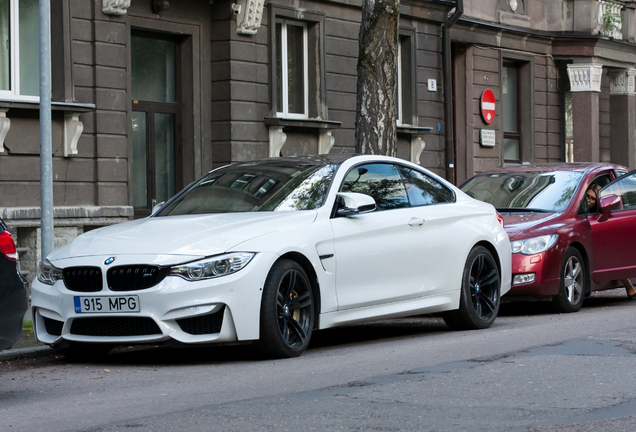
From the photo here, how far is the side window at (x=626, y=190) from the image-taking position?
12.2 metres

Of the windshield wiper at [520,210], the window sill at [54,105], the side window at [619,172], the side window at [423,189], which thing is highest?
the window sill at [54,105]

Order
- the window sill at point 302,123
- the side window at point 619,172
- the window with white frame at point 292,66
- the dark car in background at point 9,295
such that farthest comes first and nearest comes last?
the window with white frame at point 292,66
the window sill at point 302,123
the side window at point 619,172
the dark car in background at point 9,295

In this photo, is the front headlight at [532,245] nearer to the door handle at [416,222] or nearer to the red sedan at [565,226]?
the red sedan at [565,226]

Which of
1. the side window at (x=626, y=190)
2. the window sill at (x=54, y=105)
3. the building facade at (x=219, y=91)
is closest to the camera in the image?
the side window at (x=626, y=190)

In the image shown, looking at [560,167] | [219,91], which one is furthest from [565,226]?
[219,91]

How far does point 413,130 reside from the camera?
21422 millimetres

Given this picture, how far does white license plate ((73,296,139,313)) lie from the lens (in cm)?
714

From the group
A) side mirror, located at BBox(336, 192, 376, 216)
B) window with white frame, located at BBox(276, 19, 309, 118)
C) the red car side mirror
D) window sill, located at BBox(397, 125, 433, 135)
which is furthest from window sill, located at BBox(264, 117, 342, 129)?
side mirror, located at BBox(336, 192, 376, 216)

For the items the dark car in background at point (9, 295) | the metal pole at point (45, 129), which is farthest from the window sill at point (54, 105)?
the dark car in background at point (9, 295)

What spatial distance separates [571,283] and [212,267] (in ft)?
17.1

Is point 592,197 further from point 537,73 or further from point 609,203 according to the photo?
point 537,73

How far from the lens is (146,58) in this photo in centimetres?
1697

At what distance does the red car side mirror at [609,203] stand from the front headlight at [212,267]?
18.8ft

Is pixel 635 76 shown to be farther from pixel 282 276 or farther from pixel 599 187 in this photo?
pixel 282 276
